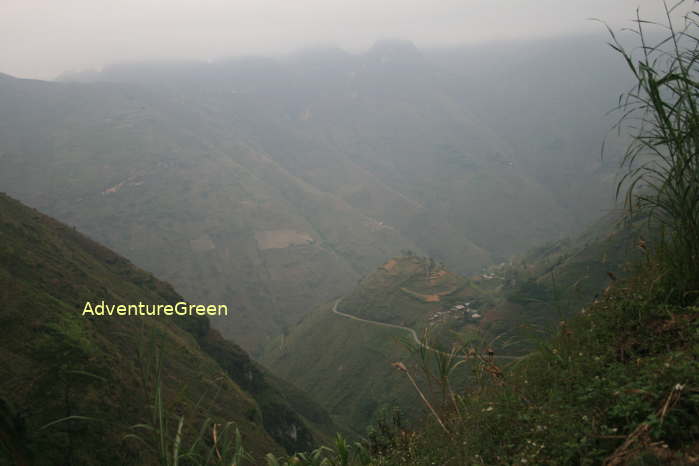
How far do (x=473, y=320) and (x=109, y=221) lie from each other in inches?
4829

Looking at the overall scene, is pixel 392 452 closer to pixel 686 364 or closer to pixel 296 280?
pixel 686 364

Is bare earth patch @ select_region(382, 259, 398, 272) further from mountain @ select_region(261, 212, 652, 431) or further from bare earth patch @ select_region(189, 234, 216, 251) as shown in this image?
bare earth patch @ select_region(189, 234, 216, 251)

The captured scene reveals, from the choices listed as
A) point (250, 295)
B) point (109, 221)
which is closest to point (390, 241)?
point (250, 295)

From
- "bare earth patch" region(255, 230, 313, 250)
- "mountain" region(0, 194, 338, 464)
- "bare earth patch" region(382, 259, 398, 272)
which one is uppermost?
"mountain" region(0, 194, 338, 464)

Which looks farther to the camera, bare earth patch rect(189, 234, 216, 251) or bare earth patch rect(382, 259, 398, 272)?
bare earth patch rect(189, 234, 216, 251)

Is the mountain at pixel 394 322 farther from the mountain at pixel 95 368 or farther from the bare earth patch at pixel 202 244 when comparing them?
the bare earth patch at pixel 202 244

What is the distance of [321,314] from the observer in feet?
311

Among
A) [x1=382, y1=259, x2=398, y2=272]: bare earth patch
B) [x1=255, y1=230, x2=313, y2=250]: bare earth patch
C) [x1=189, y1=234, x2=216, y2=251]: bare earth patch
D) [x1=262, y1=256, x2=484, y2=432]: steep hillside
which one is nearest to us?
[x1=262, y1=256, x2=484, y2=432]: steep hillside

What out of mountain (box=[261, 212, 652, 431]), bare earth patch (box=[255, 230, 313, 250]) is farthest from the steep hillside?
bare earth patch (box=[255, 230, 313, 250])

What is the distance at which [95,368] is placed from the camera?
524 inches

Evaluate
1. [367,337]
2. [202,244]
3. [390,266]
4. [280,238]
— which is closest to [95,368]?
[367,337]

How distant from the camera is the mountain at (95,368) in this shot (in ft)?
24.0

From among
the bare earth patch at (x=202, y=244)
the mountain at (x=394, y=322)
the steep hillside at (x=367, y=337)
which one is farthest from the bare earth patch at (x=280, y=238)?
the mountain at (x=394, y=322)

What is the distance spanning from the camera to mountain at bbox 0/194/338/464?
7320 millimetres
